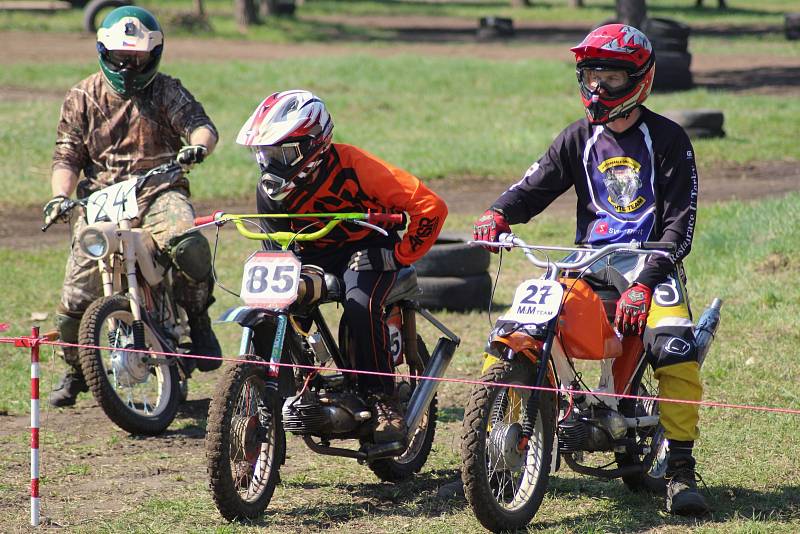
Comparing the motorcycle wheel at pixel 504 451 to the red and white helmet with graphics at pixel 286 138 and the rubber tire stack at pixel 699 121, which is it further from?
the rubber tire stack at pixel 699 121

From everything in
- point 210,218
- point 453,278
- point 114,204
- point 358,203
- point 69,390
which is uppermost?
point 358,203

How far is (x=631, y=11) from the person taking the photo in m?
26.8

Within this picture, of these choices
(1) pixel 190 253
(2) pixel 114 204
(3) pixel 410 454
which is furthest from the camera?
(1) pixel 190 253

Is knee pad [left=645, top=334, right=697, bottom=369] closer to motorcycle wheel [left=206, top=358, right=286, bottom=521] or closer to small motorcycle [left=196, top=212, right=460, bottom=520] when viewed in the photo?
small motorcycle [left=196, top=212, right=460, bottom=520]

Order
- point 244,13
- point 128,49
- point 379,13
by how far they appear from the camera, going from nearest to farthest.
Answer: point 128,49 < point 244,13 < point 379,13

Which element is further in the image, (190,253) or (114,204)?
(190,253)

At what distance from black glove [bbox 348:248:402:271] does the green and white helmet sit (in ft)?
8.32

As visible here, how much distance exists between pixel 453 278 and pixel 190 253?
359 centimetres

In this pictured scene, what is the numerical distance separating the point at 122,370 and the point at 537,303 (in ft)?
9.47

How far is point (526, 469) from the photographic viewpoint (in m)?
5.43

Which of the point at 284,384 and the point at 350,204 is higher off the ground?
the point at 350,204

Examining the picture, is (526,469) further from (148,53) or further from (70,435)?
(148,53)

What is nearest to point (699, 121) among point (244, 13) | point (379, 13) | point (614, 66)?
point (614, 66)

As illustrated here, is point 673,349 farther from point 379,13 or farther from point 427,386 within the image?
point 379,13
